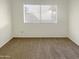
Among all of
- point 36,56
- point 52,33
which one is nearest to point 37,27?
point 52,33

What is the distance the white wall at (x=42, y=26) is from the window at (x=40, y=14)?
0.75ft

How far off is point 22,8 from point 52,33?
7.21 feet

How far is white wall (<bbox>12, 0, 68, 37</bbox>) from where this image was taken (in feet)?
26.1

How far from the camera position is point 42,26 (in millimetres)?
8055

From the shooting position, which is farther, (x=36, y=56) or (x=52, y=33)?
(x=52, y=33)

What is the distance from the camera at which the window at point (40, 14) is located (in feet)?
26.4

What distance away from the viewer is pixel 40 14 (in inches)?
318

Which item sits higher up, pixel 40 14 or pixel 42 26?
pixel 40 14

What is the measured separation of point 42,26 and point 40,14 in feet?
2.27

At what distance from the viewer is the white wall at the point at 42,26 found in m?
7.96

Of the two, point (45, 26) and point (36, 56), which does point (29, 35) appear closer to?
point (45, 26)

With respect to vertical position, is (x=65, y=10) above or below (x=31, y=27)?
above

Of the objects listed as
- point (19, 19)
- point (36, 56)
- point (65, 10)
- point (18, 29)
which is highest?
point (65, 10)

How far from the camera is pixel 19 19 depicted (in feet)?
26.2
